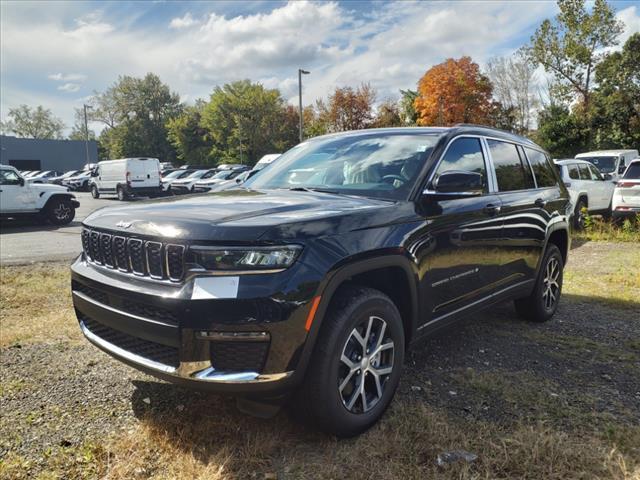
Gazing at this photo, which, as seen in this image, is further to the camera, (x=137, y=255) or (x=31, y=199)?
(x=31, y=199)

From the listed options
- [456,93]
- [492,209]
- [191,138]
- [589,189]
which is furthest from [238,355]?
[191,138]

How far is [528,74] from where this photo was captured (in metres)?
44.3

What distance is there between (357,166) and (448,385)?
1.67 meters

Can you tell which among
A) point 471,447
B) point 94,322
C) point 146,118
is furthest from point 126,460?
point 146,118

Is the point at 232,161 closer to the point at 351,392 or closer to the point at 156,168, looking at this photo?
the point at 156,168

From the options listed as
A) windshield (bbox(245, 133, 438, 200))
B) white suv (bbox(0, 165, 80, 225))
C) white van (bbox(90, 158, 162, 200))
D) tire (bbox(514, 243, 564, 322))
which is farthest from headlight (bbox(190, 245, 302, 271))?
white van (bbox(90, 158, 162, 200))

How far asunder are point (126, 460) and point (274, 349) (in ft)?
3.52

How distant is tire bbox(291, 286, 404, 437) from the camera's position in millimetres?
2580

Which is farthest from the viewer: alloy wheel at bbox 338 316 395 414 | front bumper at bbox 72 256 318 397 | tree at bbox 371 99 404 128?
tree at bbox 371 99 404 128

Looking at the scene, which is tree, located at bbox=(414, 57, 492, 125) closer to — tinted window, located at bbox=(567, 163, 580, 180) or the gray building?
tinted window, located at bbox=(567, 163, 580, 180)

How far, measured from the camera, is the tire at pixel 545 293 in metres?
4.91

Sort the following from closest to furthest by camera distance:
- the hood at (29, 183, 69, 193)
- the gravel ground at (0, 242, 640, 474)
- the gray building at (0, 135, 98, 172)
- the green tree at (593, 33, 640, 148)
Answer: the gravel ground at (0, 242, 640, 474)
the hood at (29, 183, 69, 193)
the green tree at (593, 33, 640, 148)
the gray building at (0, 135, 98, 172)

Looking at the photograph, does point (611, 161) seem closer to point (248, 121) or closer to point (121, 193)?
point (121, 193)

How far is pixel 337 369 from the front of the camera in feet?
8.60
